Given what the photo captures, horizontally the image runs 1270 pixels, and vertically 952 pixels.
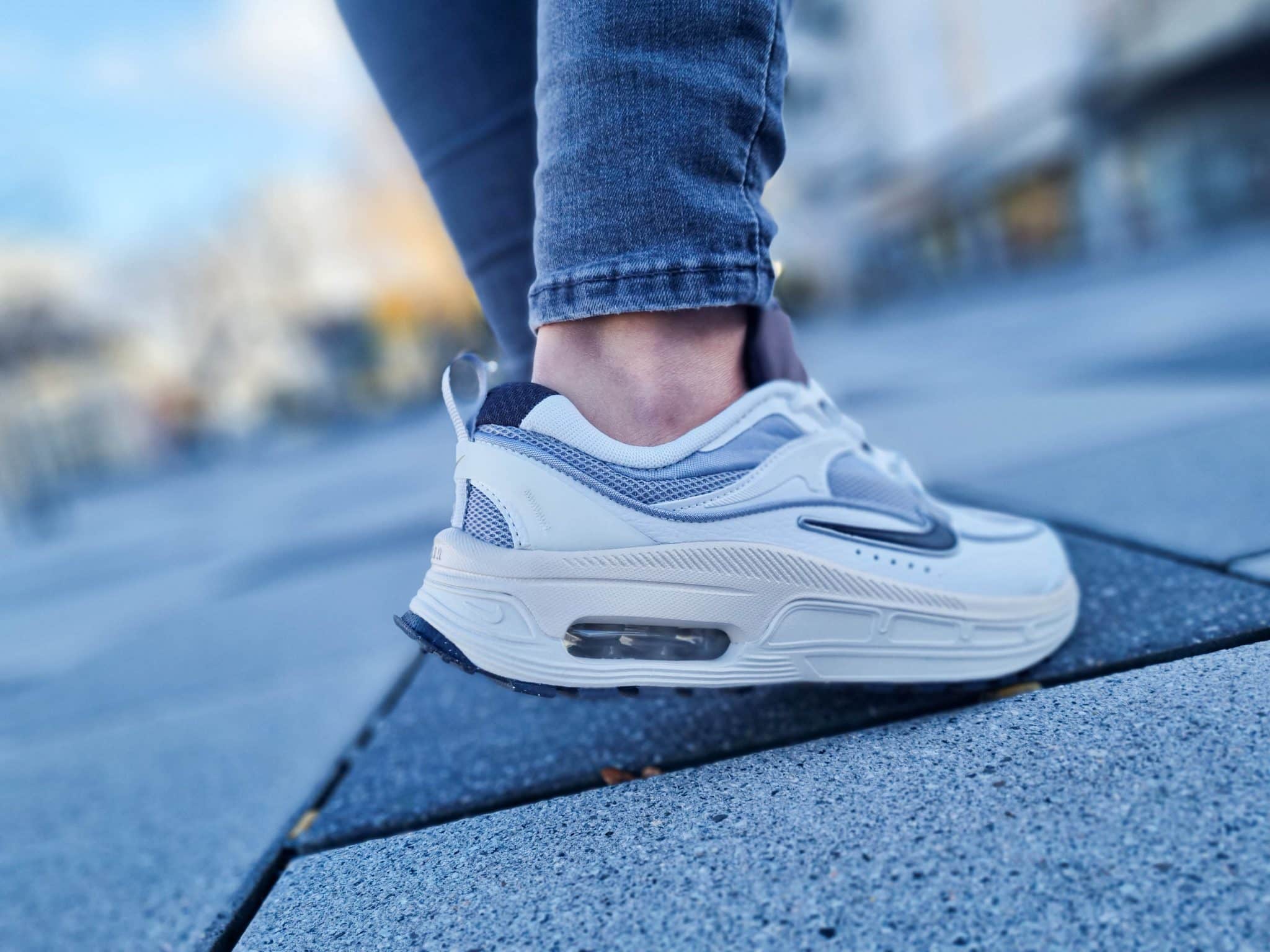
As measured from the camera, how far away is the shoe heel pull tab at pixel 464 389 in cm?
74

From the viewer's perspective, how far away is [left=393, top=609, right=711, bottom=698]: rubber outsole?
2.26ft

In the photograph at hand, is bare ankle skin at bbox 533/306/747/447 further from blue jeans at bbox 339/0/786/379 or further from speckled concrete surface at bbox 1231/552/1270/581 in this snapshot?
speckled concrete surface at bbox 1231/552/1270/581

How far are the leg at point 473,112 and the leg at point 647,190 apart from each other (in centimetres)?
31

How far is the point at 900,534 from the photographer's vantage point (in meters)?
0.81

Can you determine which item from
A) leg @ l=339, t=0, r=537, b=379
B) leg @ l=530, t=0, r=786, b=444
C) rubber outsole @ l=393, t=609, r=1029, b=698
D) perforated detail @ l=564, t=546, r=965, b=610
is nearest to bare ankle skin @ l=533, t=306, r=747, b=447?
leg @ l=530, t=0, r=786, b=444

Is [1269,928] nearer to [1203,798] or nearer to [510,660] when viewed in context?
[1203,798]

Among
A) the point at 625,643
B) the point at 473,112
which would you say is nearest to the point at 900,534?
the point at 625,643

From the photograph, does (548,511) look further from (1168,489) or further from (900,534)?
(1168,489)

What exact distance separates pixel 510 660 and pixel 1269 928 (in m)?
0.51

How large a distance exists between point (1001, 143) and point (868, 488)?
891 inches

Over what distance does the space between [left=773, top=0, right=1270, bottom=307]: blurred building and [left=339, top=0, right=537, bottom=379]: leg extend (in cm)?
1449

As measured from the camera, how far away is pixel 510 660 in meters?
0.70

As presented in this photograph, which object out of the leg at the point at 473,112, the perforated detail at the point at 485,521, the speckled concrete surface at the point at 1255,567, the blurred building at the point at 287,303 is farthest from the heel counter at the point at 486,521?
the blurred building at the point at 287,303

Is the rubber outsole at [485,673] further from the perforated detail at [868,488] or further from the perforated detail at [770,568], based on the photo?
the perforated detail at [868,488]
